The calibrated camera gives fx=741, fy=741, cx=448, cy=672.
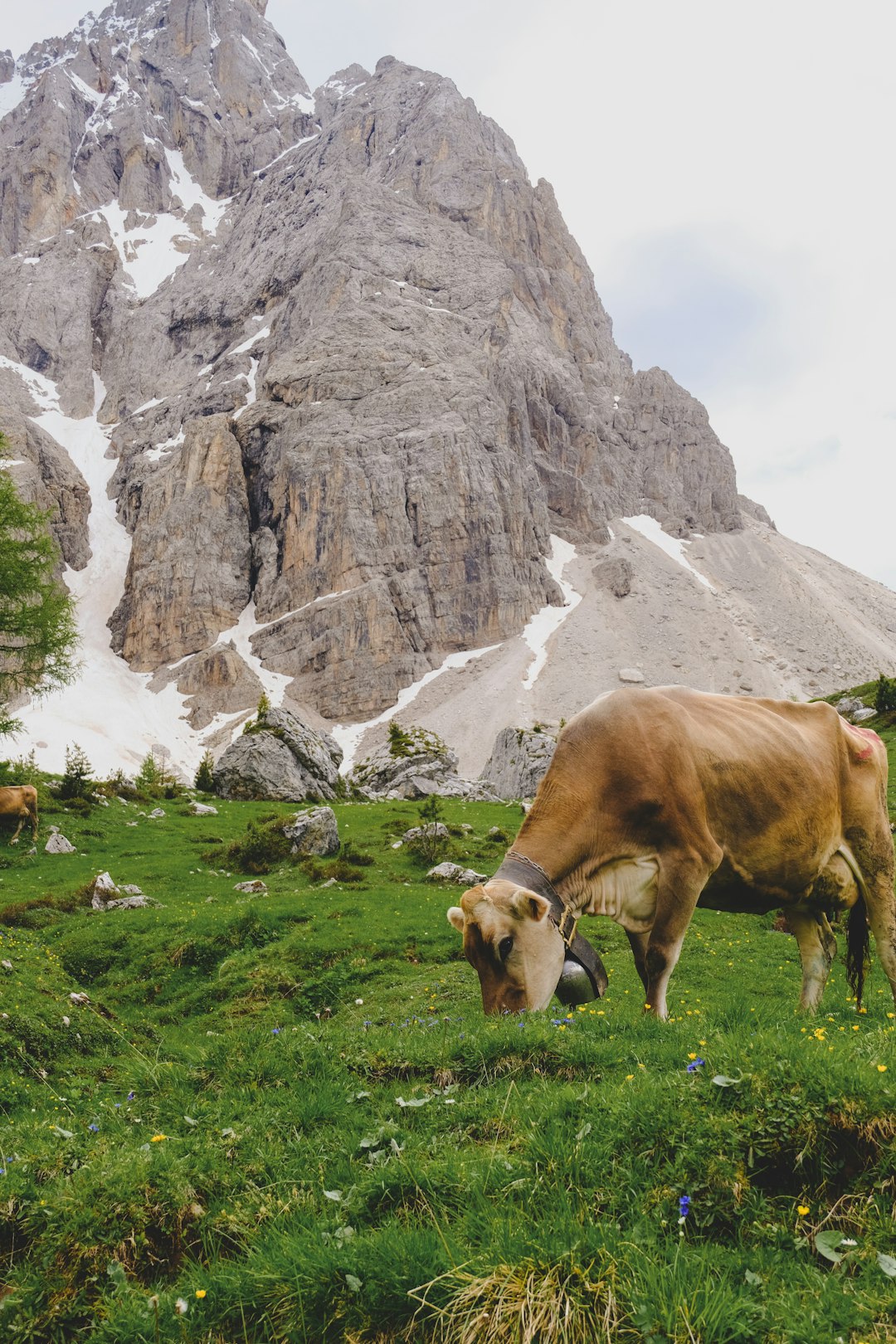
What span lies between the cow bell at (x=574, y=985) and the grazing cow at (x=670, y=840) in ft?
0.19

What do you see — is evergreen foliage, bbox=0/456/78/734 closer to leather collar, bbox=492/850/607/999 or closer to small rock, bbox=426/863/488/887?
small rock, bbox=426/863/488/887

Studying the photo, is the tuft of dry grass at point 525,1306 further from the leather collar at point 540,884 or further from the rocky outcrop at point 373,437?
the rocky outcrop at point 373,437

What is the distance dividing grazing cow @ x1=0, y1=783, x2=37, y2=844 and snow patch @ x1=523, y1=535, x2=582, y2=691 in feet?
320

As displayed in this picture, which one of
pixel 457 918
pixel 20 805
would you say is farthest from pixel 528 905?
pixel 20 805

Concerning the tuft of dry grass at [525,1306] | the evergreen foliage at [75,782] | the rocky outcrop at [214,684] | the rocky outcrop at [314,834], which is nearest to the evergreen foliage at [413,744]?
the evergreen foliage at [75,782]

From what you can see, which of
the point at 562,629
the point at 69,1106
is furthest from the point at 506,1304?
the point at 562,629

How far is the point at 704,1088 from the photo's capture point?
486 centimetres

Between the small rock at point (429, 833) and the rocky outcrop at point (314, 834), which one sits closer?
the rocky outcrop at point (314, 834)

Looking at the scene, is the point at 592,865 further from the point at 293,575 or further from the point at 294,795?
the point at 293,575

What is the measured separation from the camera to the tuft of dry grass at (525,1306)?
330 cm

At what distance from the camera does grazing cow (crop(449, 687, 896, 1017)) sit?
7.75m

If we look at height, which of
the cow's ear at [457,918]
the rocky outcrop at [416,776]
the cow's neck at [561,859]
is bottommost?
the rocky outcrop at [416,776]

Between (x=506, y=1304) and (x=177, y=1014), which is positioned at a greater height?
(x=506, y=1304)

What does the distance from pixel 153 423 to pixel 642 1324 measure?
197 meters
